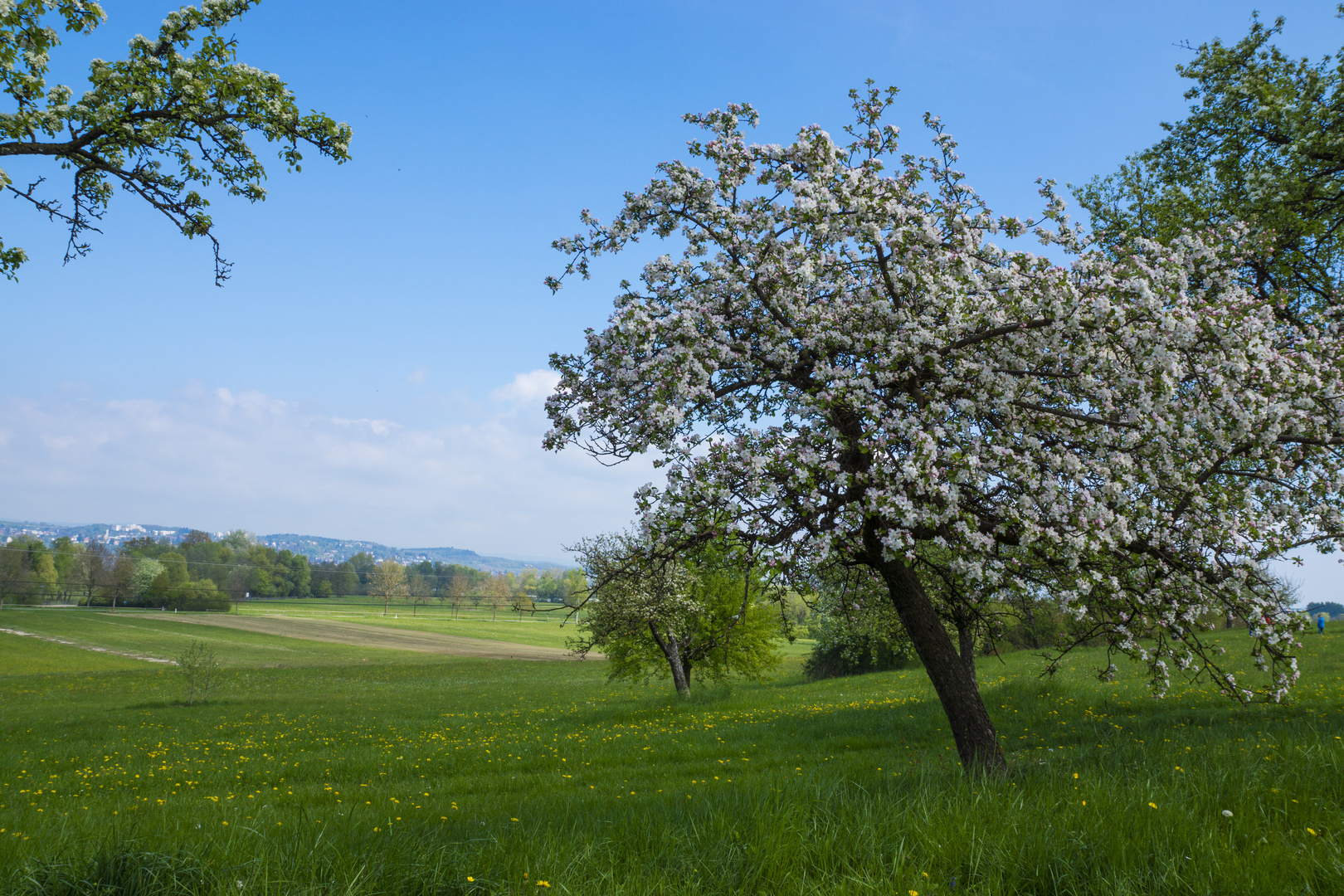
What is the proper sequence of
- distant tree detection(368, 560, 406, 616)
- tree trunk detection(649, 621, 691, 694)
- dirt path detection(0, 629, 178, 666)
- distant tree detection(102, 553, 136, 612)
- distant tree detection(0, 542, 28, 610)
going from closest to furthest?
tree trunk detection(649, 621, 691, 694), dirt path detection(0, 629, 178, 666), distant tree detection(0, 542, 28, 610), distant tree detection(102, 553, 136, 612), distant tree detection(368, 560, 406, 616)

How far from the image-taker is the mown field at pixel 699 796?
4.46 metres

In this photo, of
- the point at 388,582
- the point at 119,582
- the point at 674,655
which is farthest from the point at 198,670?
the point at 388,582

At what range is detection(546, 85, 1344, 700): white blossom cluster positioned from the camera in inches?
310

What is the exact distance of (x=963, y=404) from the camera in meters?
8.20

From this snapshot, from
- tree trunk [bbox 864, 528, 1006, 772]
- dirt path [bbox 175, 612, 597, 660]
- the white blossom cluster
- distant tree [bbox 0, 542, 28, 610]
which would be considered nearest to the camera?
the white blossom cluster

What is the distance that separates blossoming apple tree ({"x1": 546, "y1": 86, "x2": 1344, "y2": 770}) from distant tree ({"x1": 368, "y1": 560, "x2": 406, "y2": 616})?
193 metres

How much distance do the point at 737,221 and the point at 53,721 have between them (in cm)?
3543

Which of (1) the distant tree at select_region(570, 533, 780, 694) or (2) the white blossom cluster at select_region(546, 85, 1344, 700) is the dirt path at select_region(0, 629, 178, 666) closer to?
(1) the distant tree at select_region(570, 533, 780, 694)

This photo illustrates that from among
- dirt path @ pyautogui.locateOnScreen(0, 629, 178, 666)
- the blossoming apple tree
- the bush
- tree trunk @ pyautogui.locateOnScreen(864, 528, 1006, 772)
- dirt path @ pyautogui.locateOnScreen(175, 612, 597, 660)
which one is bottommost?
dirt path @ pyautogui.locateOnScreen(175, 612, 597, 660)

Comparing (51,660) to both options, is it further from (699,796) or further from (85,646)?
(699,796)

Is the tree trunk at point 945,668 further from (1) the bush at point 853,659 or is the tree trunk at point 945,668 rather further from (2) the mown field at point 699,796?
(1) the bush at point 853,659

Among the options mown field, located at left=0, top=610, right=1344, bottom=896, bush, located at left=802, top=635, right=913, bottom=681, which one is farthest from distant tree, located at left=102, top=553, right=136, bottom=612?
bush, located at left=802, top=635, right=913, bottom=681

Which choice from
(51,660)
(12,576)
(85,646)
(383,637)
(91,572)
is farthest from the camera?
(91,572)

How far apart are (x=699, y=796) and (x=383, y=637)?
356 feet
